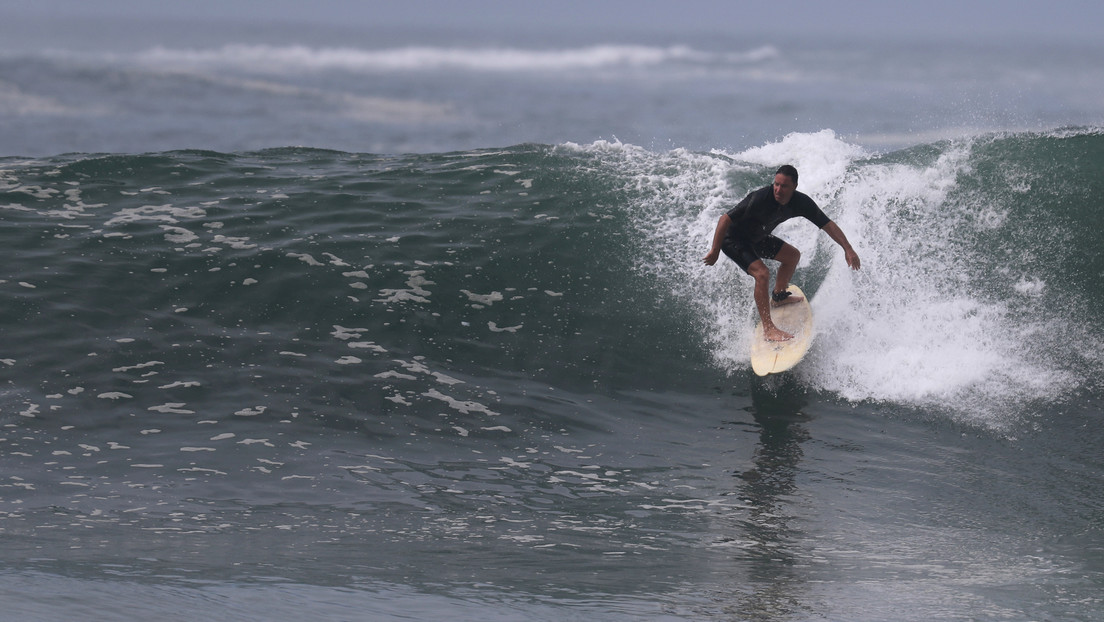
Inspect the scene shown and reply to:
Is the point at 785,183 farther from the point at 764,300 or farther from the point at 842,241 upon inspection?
the point at 764,300

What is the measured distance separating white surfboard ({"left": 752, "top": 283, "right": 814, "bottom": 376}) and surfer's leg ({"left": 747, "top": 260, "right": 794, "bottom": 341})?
0.22 ft

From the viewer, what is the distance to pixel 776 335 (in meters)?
9.64

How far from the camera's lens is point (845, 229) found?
11.5 metres

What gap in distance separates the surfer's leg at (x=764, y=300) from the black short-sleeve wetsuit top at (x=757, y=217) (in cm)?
11

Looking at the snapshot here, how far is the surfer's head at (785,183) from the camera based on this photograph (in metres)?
9.04

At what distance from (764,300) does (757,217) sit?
793 mm

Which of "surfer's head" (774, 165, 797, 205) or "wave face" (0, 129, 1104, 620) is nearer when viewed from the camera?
"wave face" (0, 129, 1104, 620)

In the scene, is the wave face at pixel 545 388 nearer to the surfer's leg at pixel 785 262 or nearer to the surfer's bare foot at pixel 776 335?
the surfer's bare foot at pixel 776 335

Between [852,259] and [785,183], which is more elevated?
[785,183]

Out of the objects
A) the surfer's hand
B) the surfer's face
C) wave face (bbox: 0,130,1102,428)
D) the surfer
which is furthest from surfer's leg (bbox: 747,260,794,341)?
the surfer's hand

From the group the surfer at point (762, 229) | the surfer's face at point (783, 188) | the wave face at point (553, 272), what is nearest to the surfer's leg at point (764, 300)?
the surfer at point (762, 229)

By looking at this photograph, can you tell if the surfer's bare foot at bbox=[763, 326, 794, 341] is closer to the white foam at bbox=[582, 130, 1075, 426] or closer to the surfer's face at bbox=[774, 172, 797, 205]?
the white foam at bbox=[582, 130, 1075, 426]

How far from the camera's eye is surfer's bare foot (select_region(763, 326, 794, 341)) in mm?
9617

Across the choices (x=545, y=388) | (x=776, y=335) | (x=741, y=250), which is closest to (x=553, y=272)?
(x=545, y=388)
